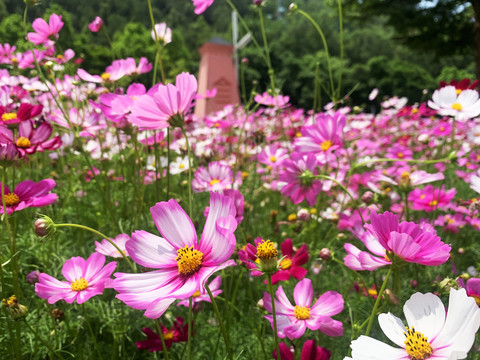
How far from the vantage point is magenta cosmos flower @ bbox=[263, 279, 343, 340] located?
495 mm

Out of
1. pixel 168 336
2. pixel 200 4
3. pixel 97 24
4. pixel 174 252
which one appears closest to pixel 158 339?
pixel 168 336

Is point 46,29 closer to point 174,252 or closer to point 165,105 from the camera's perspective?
point 165,105

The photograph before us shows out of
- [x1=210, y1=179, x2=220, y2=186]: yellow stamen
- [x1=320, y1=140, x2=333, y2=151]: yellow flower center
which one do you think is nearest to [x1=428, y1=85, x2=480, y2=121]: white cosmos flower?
[x1=320, y1=140, x2=333, y2=151]: yellow flower center

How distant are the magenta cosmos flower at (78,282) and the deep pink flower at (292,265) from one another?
26cm

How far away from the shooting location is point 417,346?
0.32 meters

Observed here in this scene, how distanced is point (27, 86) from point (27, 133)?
102cm

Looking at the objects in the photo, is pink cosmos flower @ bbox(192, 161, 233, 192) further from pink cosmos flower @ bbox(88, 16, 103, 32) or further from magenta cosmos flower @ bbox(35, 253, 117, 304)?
pink cosmos flower @ bbox(88, 16, 103, 32)

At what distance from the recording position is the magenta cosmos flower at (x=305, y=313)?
19.5 inches

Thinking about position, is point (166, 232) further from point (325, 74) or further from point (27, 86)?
point (325, 74)

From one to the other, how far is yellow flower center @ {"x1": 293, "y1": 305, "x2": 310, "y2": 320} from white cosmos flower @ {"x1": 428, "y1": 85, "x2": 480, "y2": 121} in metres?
0.44

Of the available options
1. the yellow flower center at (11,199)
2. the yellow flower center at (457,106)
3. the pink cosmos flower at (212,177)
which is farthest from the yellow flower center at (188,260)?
the yellow flower center at (457,106)

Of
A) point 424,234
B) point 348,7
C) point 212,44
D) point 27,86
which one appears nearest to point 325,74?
point 348,7

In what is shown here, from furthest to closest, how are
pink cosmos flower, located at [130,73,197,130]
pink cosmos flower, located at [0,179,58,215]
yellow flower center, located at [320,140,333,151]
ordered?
yellow flower center, located at [320,140,333,151] < pink cosmos flower, located at [0,179,58,215] < pink cosmos flower, located at [130,73,197,130]

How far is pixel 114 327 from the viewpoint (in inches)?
29.8
